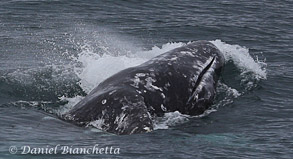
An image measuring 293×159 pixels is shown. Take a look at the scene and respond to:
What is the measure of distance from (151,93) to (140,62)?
4697 millimetres

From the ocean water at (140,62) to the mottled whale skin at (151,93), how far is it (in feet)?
1.04

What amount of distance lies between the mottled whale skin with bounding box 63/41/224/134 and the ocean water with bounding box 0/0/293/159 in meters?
0.32

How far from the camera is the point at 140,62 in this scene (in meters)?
18.6

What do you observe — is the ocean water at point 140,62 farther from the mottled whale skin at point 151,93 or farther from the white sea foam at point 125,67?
the mottled whale skin at point 151,93

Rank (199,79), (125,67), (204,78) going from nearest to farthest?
(199,79)
(204,78)
(125,67)

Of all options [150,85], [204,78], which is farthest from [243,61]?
[150,85]

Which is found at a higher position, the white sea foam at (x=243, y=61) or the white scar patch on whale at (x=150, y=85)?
the white scar patch on whale at (x=150, y=85)

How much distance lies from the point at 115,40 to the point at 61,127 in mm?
12973

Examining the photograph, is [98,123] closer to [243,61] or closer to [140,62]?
[140,62]

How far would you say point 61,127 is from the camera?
1275cm

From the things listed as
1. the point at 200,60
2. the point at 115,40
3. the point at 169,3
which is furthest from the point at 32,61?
the point at 169,3

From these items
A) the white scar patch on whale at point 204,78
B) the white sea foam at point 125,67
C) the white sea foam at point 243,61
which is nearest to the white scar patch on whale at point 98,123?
the white sea foam at point 125,67

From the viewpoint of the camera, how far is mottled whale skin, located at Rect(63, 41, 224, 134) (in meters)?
12.9

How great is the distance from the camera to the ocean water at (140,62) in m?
12.0
